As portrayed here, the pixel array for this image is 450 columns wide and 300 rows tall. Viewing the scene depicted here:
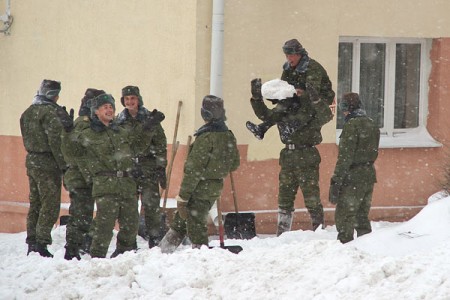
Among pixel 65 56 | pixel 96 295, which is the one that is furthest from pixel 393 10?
→ pixel 96 295

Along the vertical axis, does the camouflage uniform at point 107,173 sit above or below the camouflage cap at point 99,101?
below

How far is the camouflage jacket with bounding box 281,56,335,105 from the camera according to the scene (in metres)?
10.7

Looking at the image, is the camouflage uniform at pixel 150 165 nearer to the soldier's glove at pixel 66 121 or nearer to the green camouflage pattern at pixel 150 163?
the green camouflage pattern at pixel 150 163

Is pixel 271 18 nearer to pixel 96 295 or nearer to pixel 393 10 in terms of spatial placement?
pixel 393 10

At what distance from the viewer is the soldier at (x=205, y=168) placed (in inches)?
370

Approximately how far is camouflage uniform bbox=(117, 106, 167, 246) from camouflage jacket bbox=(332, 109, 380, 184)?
1.92 meters

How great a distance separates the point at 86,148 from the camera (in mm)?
9461

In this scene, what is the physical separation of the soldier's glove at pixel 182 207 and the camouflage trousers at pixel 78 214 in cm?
116

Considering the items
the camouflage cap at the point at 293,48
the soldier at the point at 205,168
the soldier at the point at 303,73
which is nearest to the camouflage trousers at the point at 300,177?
the soldier at the point at 303,73

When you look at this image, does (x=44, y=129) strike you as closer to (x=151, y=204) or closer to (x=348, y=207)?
(x=151, y=204)

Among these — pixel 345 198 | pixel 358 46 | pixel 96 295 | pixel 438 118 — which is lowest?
pixel 96 295

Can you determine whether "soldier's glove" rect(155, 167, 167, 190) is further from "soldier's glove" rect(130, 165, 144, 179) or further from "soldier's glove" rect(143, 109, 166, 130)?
"soldier's glove" rect(143, 109, 166, 130)

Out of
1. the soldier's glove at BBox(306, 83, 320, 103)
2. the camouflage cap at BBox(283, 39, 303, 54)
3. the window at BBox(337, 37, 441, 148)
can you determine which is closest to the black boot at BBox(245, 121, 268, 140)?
the soldier's glove at BBox(306, 83, 320, 103)

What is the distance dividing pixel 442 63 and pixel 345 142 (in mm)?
4038
